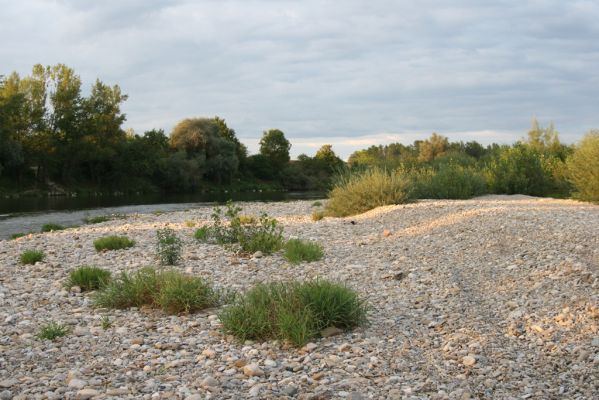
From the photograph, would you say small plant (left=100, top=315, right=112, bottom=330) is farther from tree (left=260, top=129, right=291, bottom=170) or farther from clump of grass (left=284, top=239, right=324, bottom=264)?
tree (left=260, top=129, right=291, bottom=170)

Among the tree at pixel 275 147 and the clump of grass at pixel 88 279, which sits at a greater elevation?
the tree at pixel 275 147

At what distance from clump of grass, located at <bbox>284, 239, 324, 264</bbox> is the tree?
72.8m

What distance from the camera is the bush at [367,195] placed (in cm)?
1859

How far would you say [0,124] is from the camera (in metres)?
44.9

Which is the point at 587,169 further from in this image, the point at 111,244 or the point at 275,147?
the point at 275,147

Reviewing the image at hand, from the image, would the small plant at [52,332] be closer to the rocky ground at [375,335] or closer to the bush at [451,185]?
the rocky ground at [375,335]

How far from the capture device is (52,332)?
6.38 metres

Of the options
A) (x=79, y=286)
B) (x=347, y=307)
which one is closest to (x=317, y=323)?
(x=347, y=307)

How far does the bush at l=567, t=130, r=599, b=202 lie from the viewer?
17438mm

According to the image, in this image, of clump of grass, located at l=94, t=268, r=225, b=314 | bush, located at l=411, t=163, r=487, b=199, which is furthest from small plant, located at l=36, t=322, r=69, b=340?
bush, located at l=411, t=163, r=487, b=199

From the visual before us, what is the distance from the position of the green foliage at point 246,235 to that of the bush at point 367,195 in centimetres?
632

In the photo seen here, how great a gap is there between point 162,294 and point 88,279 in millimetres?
2107

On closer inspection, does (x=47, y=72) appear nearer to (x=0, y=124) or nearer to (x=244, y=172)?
(x=0, y=124)

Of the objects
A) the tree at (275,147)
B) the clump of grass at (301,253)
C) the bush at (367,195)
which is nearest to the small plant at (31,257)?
the clump of grass at (301,253)
